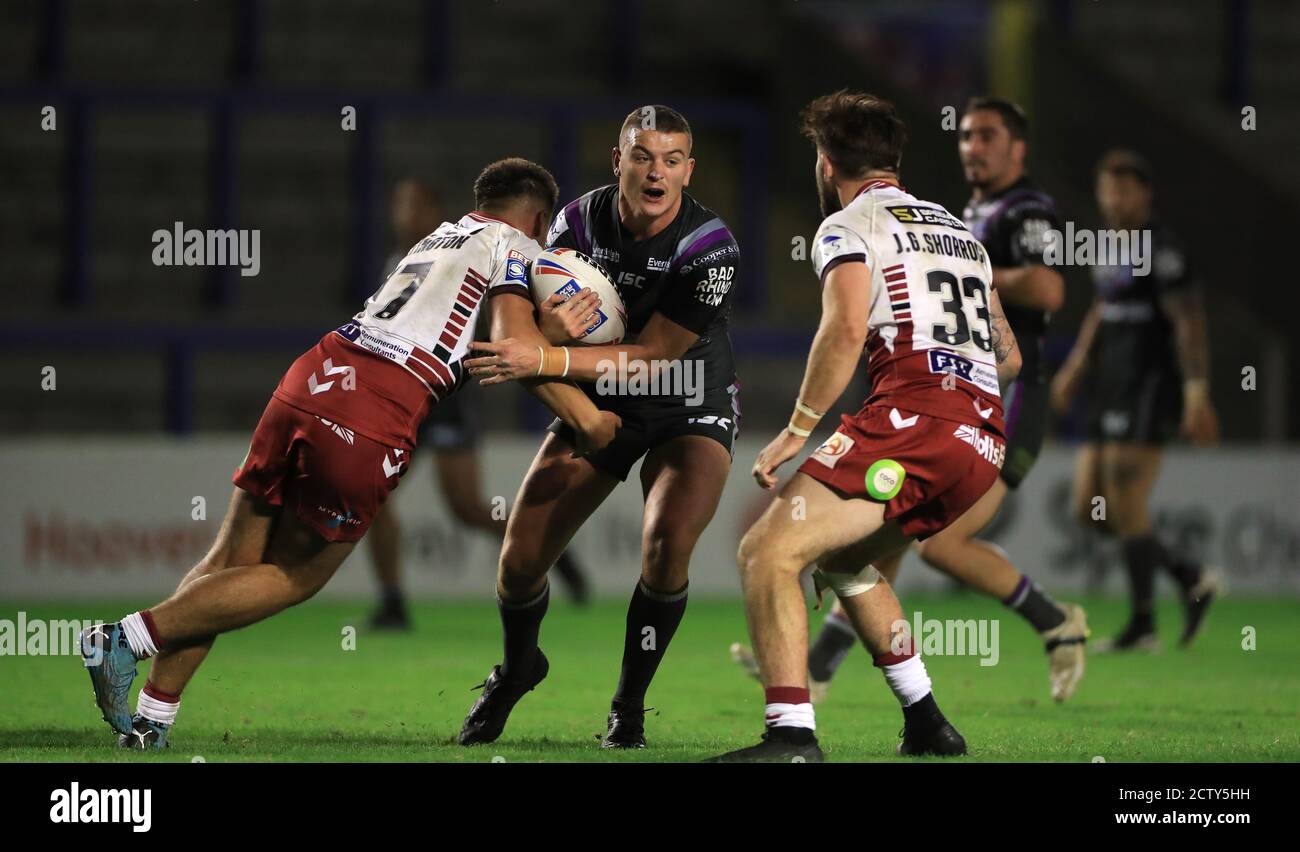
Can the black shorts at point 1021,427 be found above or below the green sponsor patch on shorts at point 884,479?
above

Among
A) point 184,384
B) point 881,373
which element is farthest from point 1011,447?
point 184,384

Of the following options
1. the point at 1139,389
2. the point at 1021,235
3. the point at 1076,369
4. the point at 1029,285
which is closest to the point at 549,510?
the point at 1029,285

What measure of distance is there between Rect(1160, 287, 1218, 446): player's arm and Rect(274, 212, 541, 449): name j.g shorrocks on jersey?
543 cm

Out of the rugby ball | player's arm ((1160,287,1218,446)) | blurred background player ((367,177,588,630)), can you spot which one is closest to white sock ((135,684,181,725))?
the rugby ball

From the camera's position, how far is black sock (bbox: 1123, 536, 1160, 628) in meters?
10.2

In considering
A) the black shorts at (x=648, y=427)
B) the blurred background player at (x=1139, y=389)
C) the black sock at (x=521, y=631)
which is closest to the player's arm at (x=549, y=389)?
the black shorts at (x=648, y=427)

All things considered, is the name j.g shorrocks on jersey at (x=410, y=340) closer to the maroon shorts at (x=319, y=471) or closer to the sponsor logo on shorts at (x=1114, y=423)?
the maroon shorts at (x=319, y=471)

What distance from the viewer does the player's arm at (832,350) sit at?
18.4 ft

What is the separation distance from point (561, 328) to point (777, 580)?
1237 mm

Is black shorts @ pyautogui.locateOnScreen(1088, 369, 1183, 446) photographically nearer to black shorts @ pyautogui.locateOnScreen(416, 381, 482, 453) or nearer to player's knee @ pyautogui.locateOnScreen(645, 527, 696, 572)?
black shorts @ pyautogui.locateOnScreen(416, 381, 482, 453)

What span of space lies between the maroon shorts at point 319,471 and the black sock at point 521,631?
0.73 metres

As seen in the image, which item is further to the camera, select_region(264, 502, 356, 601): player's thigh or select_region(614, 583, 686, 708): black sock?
select_region(614, 583, 686, 708): black sock

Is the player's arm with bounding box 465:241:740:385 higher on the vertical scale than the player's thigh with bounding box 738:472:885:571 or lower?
higher
